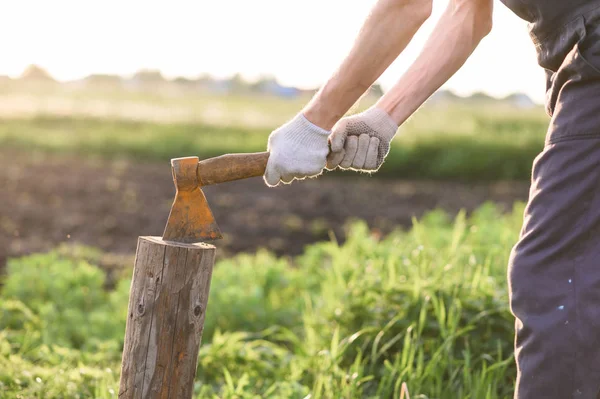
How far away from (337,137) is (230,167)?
1.04ft

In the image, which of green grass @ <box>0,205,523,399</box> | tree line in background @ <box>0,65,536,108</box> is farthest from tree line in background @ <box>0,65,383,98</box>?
green grass @ <box>0,205,523,399</box>

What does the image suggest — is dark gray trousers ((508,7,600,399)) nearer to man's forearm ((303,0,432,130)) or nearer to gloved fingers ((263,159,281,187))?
man's forearm ((303,0,432,130))

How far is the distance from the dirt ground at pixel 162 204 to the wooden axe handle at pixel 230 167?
13.7 feet

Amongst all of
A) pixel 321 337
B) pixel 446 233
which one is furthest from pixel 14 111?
pixel 321 337

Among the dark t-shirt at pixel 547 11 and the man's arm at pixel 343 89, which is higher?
the dark t-shirt at pixel 547 11

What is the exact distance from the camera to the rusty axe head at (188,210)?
2.16 metres

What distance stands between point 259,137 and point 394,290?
11.1 m

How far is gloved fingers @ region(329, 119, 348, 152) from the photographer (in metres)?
2.20

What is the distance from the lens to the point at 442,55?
2.26 m

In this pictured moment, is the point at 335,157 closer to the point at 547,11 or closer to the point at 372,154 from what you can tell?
the point at 372,154

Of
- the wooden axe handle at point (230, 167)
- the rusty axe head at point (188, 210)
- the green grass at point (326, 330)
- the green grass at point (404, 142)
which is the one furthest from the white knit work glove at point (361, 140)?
the green grass at point (404, 142)

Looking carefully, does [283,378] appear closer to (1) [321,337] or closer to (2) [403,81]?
(1) [321,337]

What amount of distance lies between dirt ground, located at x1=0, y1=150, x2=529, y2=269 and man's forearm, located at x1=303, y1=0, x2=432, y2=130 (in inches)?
173

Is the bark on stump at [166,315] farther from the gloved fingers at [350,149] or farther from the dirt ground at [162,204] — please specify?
the dirt ground at [162,204]
